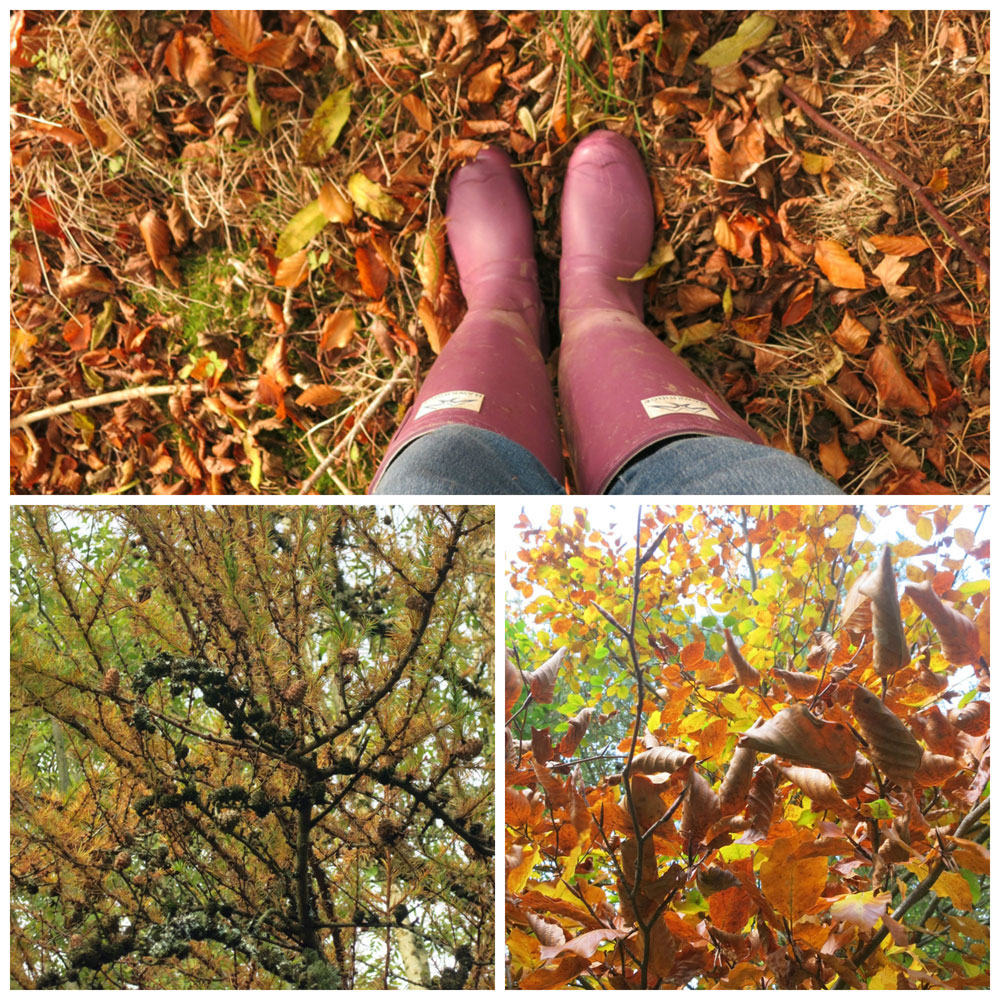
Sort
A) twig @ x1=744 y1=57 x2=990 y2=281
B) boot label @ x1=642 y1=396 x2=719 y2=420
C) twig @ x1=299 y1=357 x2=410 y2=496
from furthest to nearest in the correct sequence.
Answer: twig @ x1=299 y1=357 x2=410 y2=496
twig @ x1=744 y1=57 x2=990 y2=281
boot label @ x1=642 y1=396 x2=719 y2=420

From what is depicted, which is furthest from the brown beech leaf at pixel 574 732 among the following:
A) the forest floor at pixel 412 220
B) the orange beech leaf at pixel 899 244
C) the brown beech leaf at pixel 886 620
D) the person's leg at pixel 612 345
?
the orange beech leaf at pixel 899 244

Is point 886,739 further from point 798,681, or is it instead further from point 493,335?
point 493,335

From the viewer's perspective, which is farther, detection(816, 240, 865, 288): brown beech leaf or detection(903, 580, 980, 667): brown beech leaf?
detection(816, 240, 865, 288): brown beech leaf

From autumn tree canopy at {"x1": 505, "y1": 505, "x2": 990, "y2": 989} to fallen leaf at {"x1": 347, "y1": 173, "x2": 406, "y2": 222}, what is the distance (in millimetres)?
855

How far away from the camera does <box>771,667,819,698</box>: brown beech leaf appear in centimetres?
54

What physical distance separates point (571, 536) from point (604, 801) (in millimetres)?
217

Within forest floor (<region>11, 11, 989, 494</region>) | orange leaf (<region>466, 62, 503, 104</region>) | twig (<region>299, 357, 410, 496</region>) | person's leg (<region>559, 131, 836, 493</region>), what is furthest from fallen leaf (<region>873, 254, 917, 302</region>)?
twig (<region>299, 357, 410, 496</region>)

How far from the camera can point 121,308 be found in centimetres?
128

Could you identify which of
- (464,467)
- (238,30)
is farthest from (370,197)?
(464,467)

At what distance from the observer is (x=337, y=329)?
1.23m

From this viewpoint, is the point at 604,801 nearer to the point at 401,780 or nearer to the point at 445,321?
the point at 401,780

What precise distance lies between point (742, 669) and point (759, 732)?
51 mm

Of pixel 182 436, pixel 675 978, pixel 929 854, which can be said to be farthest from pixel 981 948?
pixel 182 436

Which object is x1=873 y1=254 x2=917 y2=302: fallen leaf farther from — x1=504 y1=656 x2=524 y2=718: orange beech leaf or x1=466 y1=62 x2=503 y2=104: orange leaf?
x1=504 y1=656 x2=524 y2=718: orange beech leaf
